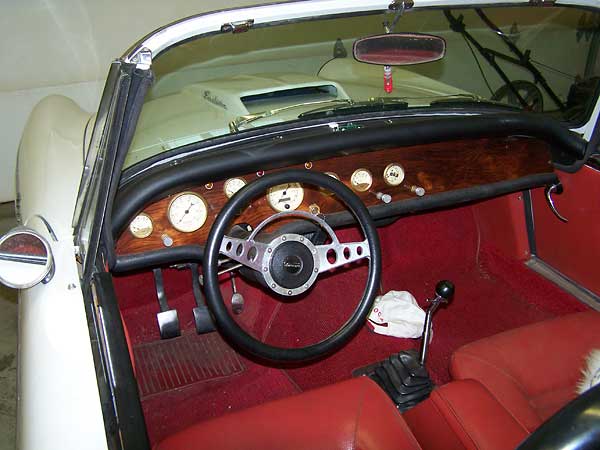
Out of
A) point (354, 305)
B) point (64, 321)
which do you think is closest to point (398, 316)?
point (354, 305)

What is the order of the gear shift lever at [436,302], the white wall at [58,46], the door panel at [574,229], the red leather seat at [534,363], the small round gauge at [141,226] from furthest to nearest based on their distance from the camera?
the white wall at [58,46] → the door panel at [574,229] → the gear shift lever at [436,302] → the small round gauge at [141,226] → the red leather seat at [534,363]

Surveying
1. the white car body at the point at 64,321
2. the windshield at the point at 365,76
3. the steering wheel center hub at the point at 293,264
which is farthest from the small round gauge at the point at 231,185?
the white car body at the point at 64,321

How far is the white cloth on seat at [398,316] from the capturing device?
2852 millimetres

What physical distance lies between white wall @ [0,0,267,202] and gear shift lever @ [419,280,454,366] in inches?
142

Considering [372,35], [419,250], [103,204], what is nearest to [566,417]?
[103,204]

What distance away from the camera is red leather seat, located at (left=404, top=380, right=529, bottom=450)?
1.50 metres

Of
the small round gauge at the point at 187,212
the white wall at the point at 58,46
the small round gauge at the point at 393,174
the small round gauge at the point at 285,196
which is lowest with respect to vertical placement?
the small round gauge at the point at 393,174

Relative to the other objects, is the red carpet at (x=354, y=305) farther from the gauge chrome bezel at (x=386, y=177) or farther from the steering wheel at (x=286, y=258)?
the steering wheel at (x=286, y=258)

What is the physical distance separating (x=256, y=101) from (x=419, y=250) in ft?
4.37

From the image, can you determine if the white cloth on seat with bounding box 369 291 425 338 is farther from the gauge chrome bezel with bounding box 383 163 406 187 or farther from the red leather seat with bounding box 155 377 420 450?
the red leather seat with bounding box 155 377 420 450

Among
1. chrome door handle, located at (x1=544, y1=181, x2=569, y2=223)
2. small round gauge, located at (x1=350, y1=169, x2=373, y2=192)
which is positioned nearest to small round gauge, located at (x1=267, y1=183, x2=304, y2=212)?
small round gauge, located at (x1=350, y1=169, x2=373, y2=192)

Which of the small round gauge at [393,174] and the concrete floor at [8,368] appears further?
the concrete floor at [8,368]

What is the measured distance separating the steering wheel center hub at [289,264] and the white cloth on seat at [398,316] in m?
1.08

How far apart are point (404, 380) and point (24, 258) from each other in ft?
4.72
